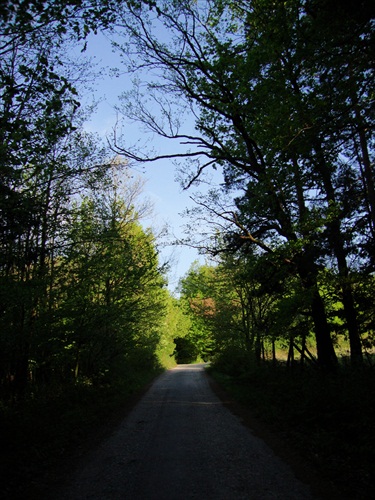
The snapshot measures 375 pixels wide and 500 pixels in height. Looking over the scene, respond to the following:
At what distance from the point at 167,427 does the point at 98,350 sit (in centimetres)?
795

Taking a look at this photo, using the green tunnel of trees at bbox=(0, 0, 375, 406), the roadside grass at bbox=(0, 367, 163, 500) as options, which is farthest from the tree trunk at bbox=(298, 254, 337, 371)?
the roadside grass at bbox=(0, 367, 163, 500)

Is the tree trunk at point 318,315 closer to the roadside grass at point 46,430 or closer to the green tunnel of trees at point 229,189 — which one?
the green tunnel of trees at point 229,189

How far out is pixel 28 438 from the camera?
709 cm

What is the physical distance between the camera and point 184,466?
5.71 metres

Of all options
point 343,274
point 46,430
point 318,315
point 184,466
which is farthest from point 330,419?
point 46,430

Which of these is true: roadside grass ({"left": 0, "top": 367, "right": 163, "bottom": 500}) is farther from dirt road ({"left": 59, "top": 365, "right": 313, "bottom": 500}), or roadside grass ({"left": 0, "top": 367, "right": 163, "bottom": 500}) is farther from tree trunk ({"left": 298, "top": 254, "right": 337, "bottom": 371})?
tree trunk ({"left": 298, "top": 254, "right": 337, "bottom": 371})

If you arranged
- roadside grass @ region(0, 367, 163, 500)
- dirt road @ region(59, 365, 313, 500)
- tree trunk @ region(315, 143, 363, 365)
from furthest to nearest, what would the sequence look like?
tree trunk @ region(315, 143, 363, 365)
roadside grass @ region(0, 367, 163, 500)
dirt road @ region(59, 365, 313, 500)

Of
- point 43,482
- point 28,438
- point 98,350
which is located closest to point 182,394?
point 98,350

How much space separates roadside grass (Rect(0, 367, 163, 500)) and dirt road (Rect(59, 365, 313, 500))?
0.61 m

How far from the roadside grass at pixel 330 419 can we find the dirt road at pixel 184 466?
67 cm

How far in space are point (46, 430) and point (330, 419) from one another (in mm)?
6347

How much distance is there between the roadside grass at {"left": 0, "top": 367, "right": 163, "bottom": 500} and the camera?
5496mm

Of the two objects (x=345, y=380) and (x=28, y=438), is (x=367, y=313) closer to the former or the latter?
(x=345, y=380)

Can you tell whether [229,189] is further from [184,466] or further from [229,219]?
[184,466]
